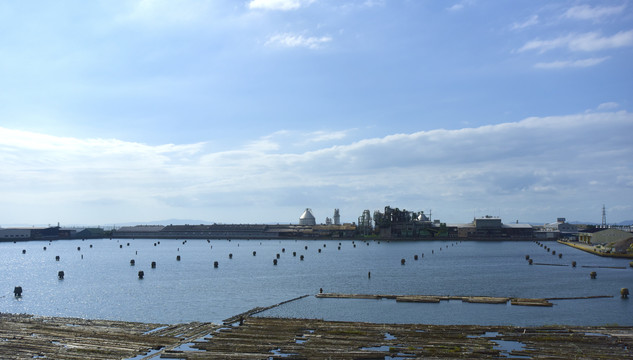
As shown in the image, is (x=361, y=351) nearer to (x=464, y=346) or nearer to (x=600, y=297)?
(x=464, y=346)

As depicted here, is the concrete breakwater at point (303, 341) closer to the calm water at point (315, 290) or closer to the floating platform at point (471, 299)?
the calm water at point (315, 290)

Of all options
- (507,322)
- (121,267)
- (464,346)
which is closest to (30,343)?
(464,346)

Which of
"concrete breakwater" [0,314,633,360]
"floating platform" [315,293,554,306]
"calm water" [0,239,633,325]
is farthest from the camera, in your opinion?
"floating platform" [315,293,554,306]

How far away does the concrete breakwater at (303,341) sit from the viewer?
32375mm

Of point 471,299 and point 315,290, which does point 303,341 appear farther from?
point 315,290

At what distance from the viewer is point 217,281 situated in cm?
7694

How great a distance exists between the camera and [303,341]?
36.0 m

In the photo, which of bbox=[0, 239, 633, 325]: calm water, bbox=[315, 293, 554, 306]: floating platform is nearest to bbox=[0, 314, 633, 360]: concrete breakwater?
bbox=[0, 239, 633, 325]: calm water

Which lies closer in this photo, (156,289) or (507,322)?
(507,322)

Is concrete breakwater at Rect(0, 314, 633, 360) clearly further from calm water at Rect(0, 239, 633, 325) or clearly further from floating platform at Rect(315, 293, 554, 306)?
floating platform at Rect(315, 293, 554, 306)

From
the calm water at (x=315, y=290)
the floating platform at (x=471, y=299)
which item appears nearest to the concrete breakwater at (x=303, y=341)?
the calm water at (x=315, y=290)

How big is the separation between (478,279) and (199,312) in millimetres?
44896

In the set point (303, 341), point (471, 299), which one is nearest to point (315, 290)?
point (471, 299)

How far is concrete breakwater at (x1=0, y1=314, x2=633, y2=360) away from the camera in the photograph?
3238cm
